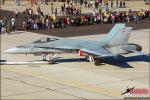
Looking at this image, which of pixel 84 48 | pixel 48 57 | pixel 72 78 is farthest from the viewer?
pixel 48 57

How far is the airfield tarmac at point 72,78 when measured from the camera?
94.8 feet

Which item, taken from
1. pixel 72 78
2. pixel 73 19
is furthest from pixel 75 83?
pixel 73 19

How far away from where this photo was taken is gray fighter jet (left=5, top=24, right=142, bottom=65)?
37281 mm

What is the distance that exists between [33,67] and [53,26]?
21.7m

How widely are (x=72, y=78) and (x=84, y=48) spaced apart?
16.6ft

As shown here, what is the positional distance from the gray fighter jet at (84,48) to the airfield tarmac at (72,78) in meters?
0.93

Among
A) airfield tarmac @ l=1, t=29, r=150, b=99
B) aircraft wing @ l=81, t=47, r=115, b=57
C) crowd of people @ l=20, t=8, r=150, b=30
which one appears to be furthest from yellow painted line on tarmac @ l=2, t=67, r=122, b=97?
crowd of people @ l=20, t=8, r=150, b=30

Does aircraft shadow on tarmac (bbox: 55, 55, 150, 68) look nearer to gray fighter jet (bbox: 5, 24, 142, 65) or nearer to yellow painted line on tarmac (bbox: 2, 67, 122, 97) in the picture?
gray fighter jet (bbox: 5, 24, 142, 65)

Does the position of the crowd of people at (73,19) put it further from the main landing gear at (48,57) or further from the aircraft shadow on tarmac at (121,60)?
the main landing gear at (48,57)

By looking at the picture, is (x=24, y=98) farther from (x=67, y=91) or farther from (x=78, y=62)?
(x=78, y=62)

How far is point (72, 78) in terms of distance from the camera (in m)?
33.1

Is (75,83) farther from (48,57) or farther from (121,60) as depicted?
(121,60)

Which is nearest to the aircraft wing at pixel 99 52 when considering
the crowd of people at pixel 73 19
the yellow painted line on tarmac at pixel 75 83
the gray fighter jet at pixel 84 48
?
the gray fighter jet at pixel 84 48

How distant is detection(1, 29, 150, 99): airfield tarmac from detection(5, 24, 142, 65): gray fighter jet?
0.93 m
